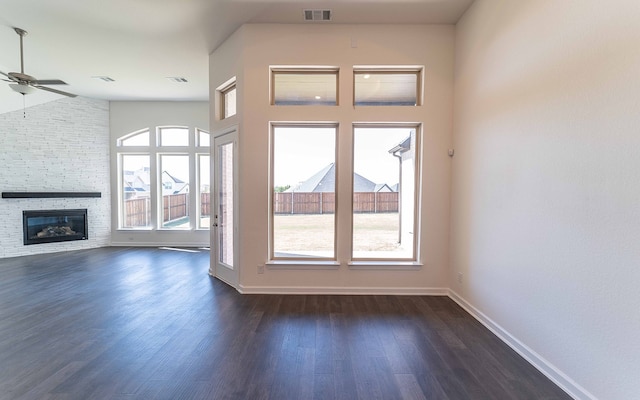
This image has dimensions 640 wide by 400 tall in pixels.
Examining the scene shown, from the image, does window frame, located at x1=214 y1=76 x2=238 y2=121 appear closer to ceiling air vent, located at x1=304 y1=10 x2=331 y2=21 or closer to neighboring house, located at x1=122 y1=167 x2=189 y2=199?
ceiling air vent, located at x1=304 y1=10 x2=331 y2=21

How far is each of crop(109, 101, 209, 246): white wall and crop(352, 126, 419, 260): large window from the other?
4.41 metres

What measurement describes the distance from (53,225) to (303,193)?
246 inches

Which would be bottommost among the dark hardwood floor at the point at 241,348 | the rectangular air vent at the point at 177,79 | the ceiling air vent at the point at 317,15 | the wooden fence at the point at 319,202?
the dark hardwood floor at the point at 241,348

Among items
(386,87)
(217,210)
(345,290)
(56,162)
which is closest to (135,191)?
(56,162)

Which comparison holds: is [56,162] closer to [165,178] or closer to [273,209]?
[165,178]

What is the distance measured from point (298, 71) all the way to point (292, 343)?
327 centimetres

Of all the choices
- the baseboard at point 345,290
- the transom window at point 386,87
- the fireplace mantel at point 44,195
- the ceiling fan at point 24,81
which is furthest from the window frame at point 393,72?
the fireplace mantel at point 44,195

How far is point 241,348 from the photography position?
7.43 ft

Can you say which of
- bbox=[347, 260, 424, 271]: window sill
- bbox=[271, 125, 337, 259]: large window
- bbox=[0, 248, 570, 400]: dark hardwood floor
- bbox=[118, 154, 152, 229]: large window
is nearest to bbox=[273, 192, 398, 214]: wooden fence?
bbox=[271, 125, 337, 259]: large window

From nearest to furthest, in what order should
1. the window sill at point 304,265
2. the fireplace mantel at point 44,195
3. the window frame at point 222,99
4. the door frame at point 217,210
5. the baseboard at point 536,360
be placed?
1. the baseboard at point 536,360
2. the window sill at point 304,265
3. the door frame at point 217,210
4. the window frame at point 222,99
5. the fireplace mantel at point 44,195

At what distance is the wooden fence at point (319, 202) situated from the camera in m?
3.59

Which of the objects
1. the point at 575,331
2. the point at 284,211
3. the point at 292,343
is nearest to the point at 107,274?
the point at 284,211

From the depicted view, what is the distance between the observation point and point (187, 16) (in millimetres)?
3199

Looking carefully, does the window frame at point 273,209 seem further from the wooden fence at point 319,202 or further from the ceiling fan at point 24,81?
the ceiling fan at point 24,81
